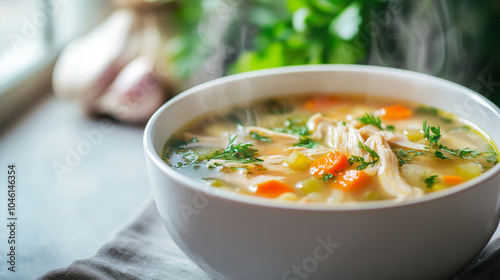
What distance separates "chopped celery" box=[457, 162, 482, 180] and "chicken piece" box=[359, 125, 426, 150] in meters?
0.12

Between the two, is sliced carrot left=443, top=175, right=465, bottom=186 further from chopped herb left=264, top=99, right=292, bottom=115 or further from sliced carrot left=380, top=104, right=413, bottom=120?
chopped herb left=264, top=99, right=292, bottom=115

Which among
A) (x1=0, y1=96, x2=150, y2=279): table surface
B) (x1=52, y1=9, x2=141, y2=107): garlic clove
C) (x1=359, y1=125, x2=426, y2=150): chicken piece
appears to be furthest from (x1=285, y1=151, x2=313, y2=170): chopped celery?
(x1=52, y1=9, x2=141, y2=107): garlic clove

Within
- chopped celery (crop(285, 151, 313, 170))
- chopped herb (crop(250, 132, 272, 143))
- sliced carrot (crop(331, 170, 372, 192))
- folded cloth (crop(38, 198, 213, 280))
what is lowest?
folded cloth (crop(38, 198, 213, 280))

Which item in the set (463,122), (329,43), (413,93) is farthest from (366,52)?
(463,122)

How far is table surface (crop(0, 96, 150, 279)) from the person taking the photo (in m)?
1.68

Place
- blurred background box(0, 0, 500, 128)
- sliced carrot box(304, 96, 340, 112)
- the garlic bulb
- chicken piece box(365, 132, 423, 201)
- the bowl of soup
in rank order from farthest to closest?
the garlic bulb
blurred background box(0, 0, 500, 128)
sliced carrot box(304, 96, 340, 112)
chicken piece box(365, 132, 423, 201)
the bowl of soup

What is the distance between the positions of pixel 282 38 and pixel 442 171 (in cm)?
123

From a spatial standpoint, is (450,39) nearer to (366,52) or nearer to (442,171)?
(366,52)

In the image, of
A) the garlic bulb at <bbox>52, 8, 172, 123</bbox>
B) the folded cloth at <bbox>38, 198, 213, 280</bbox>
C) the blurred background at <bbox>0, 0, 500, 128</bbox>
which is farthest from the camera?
the garlic bulb at <bbox>52, 8, 172, 123</bbox>

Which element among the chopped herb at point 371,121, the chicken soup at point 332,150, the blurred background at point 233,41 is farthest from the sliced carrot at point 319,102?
the blurred background at point 233,41

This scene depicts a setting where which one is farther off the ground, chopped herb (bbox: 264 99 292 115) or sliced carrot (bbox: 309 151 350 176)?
sliced carrot (bbox: 309 151 350 176)

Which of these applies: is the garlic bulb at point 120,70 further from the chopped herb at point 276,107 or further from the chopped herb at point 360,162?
the chopped herb at point 360,162

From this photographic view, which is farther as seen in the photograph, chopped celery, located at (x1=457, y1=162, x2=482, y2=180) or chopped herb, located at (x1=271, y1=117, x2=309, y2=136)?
chopped herb, located at (x1=271, y1=117, x2=309, y2=136)

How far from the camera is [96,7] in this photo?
10.3 feet
